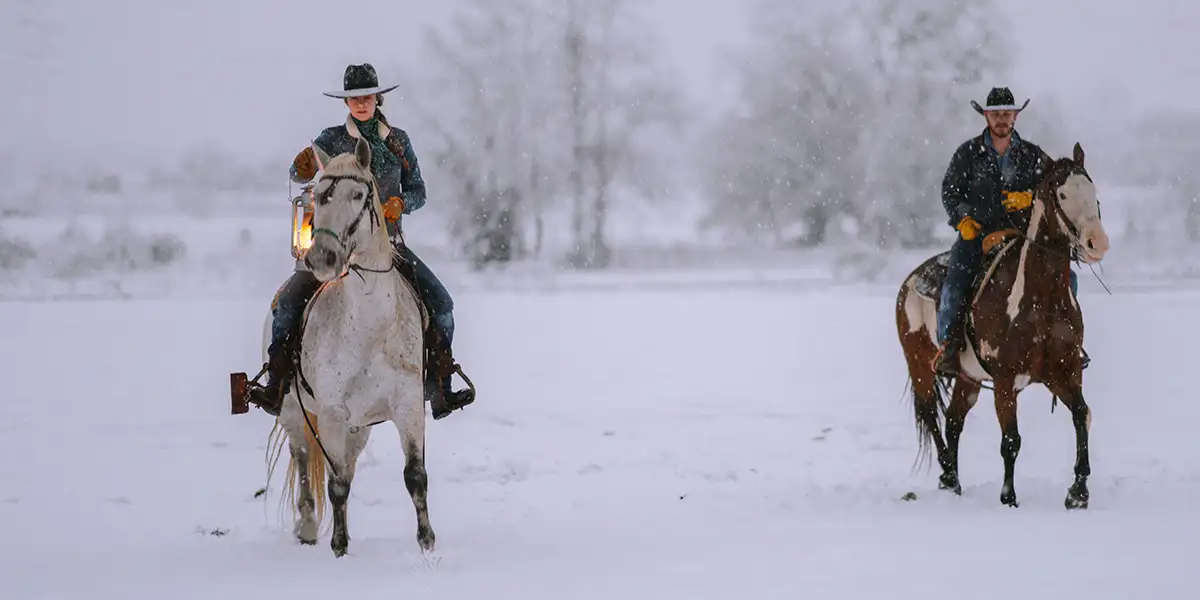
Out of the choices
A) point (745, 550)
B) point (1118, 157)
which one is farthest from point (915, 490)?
point (1118, 157)

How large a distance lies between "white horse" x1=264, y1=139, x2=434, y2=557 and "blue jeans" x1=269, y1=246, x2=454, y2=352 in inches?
3.7

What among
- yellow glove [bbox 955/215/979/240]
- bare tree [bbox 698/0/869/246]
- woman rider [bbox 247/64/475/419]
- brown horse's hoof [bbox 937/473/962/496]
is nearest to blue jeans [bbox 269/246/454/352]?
woman rider [bbox 247/64/475/419]

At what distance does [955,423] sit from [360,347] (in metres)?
4.79

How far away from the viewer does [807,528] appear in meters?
7.88

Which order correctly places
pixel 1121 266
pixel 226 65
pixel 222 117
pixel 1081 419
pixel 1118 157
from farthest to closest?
1. pixel 226 65
2. pixel 222 117
3. pixel 1118 157
4. pixel 1121 266
5. pixel 1081 419

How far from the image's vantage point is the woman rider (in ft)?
24.6

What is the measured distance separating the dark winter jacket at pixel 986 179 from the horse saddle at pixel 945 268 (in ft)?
0.66

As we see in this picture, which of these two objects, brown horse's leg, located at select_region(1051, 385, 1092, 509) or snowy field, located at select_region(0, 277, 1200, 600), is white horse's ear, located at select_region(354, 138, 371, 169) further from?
brown horse's leg, located at select_region(1051, 385, 1092, 509)

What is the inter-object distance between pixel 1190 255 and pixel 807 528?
3767 cm

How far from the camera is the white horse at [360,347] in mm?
6820

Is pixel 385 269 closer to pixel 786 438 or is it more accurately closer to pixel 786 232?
pixel 786 438

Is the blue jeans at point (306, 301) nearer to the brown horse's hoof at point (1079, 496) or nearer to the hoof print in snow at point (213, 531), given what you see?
the hoof print in snow at point (213, 531)

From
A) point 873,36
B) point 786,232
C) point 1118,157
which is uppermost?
point 873,36

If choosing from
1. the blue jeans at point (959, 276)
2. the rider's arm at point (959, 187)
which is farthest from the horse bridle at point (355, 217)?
the rider's arm at point (959, 187)
